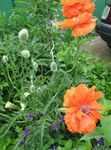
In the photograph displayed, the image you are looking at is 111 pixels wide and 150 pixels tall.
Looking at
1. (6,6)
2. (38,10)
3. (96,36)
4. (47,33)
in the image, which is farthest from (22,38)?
(96,36)

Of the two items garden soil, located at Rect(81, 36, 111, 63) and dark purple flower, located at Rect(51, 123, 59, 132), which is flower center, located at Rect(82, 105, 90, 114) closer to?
dark purple flower, located at Rect(51, 123, 59, 132)

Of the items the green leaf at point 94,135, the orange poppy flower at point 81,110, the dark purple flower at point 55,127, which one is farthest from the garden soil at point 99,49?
the orange poppy flower at point 81,110

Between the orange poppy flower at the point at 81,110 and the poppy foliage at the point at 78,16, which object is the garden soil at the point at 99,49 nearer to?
the poppy foliage at the point at 78,16

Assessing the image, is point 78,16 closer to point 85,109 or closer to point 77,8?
point 77,8

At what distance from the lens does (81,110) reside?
5.91 feet

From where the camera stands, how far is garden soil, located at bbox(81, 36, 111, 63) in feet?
17.0

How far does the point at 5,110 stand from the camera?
9.80 ft

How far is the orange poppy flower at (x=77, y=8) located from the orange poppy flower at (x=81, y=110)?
1.59 ft

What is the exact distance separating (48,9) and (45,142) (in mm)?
1583

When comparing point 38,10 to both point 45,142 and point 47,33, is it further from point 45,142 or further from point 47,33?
point 45,142

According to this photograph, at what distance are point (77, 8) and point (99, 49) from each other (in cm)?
336

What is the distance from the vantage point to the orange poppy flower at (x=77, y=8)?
217 centimetres

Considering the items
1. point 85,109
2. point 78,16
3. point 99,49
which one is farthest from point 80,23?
point 99,49

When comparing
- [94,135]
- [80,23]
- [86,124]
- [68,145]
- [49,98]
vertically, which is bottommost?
[68,145]
